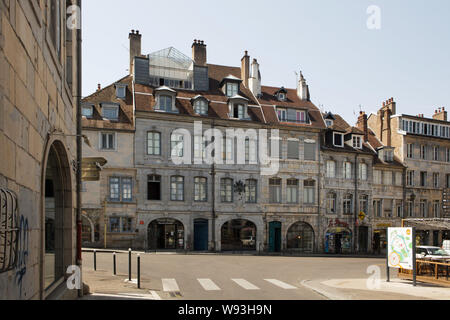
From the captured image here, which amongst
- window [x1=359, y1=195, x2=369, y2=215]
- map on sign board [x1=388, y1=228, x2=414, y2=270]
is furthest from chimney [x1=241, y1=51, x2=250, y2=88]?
map on sign board [x1=388, y1=228, x2=414, y2=270]

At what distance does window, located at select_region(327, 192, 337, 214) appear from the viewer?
3641 centimetres

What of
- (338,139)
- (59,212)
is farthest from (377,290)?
(338,139)

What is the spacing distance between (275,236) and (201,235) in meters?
5.85

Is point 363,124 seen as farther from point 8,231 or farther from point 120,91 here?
point 8,231

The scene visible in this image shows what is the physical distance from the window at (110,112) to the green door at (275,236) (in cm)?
1373

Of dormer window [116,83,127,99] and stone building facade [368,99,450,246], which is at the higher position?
dormer window [116,83,127,99]

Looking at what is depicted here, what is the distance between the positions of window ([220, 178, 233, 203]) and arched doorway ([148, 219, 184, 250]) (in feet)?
12.0

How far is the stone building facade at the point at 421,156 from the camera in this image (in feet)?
133

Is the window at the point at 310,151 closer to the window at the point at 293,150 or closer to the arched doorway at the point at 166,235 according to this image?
the window at the point at 293,150

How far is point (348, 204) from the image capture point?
37.3m

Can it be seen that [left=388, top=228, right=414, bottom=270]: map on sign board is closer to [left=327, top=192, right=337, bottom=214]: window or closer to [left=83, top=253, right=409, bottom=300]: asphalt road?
[left=83, top=253, right=409, bottom=300]: asphalt road

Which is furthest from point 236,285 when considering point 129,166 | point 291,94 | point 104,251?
point 291,94
